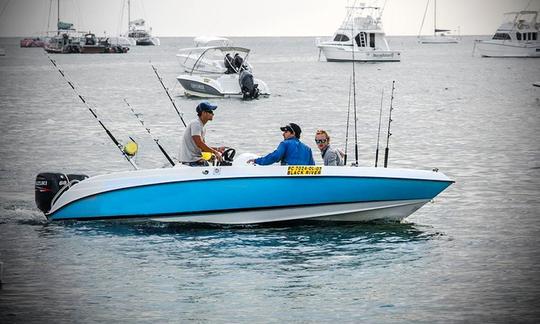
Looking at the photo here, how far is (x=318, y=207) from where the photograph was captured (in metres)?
15.7

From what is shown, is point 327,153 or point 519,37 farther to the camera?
point 519,37

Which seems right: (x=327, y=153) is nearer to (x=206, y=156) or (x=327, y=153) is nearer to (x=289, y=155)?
(x=289, y=155)

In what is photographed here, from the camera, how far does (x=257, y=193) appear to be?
1549 centimetres

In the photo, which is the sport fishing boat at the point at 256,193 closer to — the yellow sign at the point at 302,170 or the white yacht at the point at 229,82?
the yellow sign at the point at 302,170

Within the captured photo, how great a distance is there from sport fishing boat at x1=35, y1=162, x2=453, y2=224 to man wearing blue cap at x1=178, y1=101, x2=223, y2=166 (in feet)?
0.93

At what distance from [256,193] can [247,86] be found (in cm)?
3095

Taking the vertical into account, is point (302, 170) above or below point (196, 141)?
below

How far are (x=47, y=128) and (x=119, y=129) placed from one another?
2.44 metres

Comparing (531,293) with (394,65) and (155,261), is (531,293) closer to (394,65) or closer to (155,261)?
(155,261)

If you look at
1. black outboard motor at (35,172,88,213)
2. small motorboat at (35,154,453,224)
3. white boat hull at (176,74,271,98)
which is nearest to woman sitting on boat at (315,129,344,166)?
small motorboat at (35,154,453,224)

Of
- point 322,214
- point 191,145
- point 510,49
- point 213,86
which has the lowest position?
point 322,214

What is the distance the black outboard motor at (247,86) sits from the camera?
45844 mm

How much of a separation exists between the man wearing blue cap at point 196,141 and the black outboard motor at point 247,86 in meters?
30.2

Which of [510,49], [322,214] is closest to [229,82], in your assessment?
[322,214]
